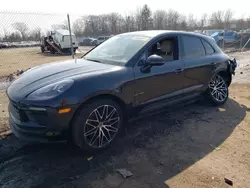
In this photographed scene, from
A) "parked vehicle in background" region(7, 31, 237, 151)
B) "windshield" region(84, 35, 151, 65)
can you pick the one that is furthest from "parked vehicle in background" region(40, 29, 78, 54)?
"parked vehicle in background" region(7, 31, 237, 151)

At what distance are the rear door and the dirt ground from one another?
759mm

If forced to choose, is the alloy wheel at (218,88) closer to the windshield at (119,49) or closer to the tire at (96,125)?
the windshield at (119,49)

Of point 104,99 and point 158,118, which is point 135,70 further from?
point 158,118

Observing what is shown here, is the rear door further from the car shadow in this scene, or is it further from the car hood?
the car hood

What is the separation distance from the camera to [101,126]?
3098 mm

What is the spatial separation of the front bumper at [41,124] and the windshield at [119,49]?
1.31 meters

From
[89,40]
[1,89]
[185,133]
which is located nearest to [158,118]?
[185,133]

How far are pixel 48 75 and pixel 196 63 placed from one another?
2.75 m

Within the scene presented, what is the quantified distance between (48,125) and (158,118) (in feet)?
7.57

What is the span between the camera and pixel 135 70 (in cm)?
335

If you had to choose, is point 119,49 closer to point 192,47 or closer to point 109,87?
point 109,87

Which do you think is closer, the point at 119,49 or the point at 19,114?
the point at 19,114

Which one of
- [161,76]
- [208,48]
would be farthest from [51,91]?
[208,48]

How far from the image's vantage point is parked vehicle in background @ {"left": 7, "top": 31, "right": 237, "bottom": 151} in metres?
2.71
